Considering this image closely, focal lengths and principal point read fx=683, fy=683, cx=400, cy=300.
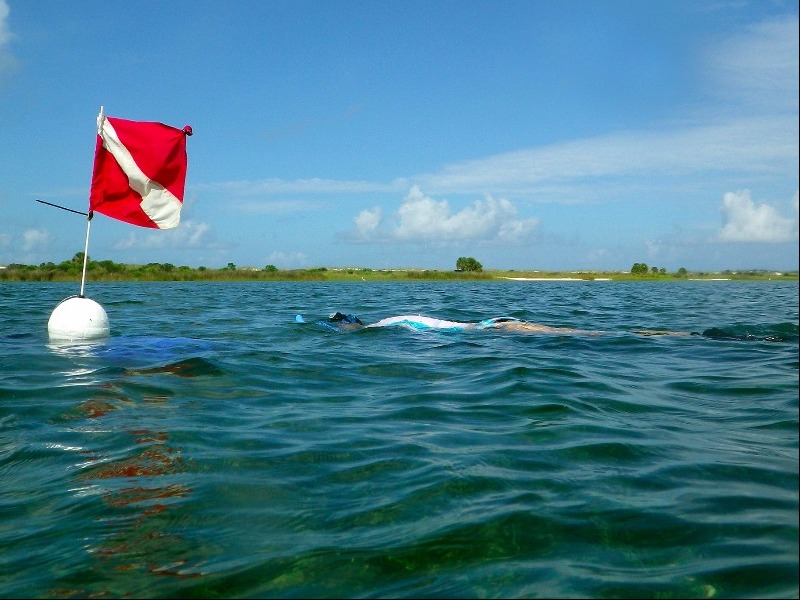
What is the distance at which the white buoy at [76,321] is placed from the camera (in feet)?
Result: 31.5

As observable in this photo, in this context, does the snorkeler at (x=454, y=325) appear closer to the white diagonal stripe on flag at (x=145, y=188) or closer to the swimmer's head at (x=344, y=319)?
the swimmer's head at (x=344, y=319)

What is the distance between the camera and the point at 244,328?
1402 cm

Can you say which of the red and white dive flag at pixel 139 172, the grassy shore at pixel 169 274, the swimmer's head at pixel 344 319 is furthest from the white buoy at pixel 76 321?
the grassy shore at pixel 169 274

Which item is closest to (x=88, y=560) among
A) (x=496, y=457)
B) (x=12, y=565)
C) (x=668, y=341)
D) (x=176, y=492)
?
(x=12, y=565)

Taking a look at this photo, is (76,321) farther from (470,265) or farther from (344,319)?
(470,265)

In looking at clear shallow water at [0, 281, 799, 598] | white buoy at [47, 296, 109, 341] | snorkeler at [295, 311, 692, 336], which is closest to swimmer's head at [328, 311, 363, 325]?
snorkeler at [295, 311, 692, 336]

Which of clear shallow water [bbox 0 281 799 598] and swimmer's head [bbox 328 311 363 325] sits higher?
swimmer's head [bbox 328 311 363 325]

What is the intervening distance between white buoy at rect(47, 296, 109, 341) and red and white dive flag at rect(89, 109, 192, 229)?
1391 millimetres

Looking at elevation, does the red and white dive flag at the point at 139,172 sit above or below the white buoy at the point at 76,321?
above

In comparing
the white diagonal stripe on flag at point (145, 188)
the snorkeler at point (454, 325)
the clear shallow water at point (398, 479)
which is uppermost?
the white diagonal stripe on flag at point (145, 188)

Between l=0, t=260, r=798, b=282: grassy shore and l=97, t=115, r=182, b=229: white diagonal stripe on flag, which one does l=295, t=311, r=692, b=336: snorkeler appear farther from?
l=0, t=260, r=798, b=282: grassy shore

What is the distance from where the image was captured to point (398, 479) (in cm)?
404

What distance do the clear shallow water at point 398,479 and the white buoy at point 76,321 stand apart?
121 cm

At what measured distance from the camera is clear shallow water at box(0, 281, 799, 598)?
2.81 m
